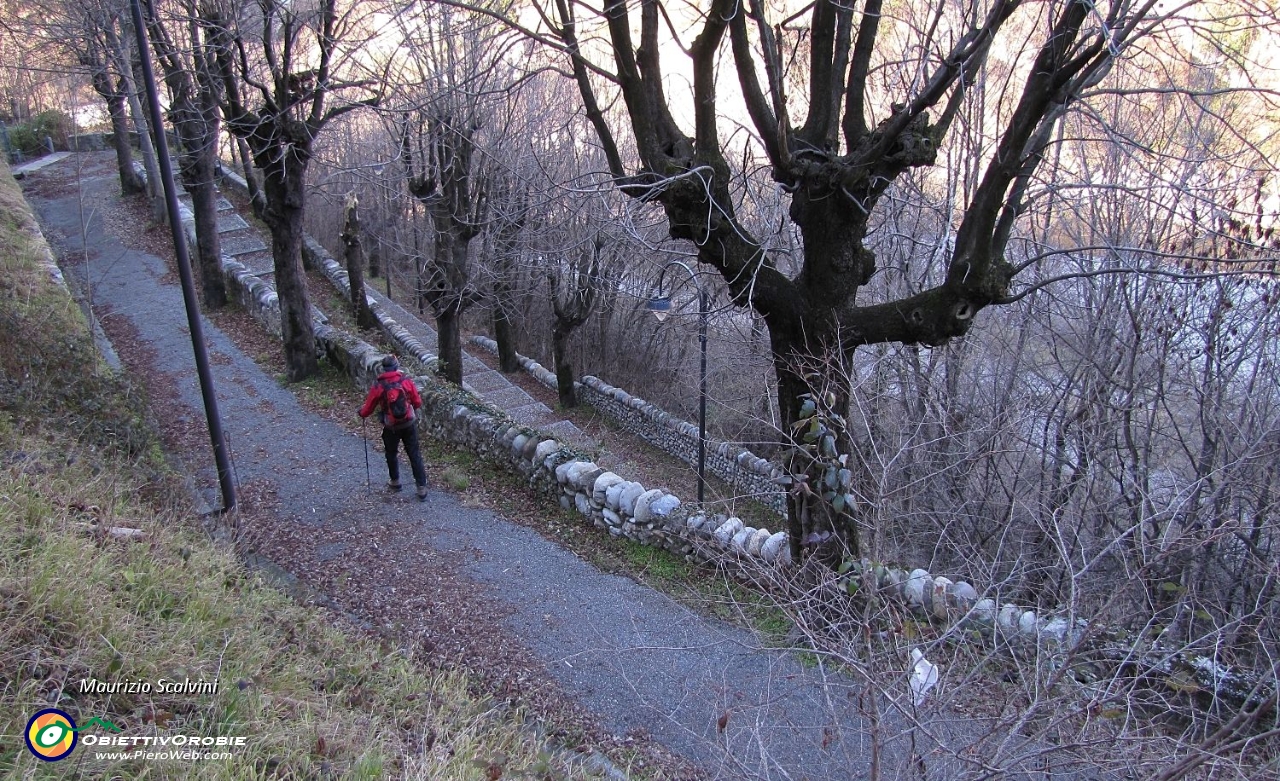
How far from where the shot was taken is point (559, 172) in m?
14.1

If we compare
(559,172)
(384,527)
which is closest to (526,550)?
(384,527)

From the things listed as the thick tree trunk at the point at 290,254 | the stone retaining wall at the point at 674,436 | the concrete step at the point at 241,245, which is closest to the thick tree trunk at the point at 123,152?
the concrete step at the point at 241,245

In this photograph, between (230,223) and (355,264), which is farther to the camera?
(230,223)

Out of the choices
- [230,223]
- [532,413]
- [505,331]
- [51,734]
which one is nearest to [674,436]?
[532,413]

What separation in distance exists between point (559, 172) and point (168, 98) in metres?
8.59

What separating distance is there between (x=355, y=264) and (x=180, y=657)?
1377cm

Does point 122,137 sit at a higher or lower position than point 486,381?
higher

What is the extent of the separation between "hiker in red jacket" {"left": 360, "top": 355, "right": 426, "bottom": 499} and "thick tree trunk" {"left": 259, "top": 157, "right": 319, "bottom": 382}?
4.17 meters

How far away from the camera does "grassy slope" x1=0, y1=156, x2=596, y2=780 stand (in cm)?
320

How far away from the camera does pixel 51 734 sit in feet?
9.64

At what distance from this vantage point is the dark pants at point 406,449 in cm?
807

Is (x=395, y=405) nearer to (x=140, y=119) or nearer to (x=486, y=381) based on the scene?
(x=486, y=381)

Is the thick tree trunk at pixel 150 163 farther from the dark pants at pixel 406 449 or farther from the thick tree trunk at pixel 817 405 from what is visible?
the thick tree trunk at pixel 817 405

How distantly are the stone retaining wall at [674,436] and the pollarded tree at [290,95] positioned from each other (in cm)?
690
